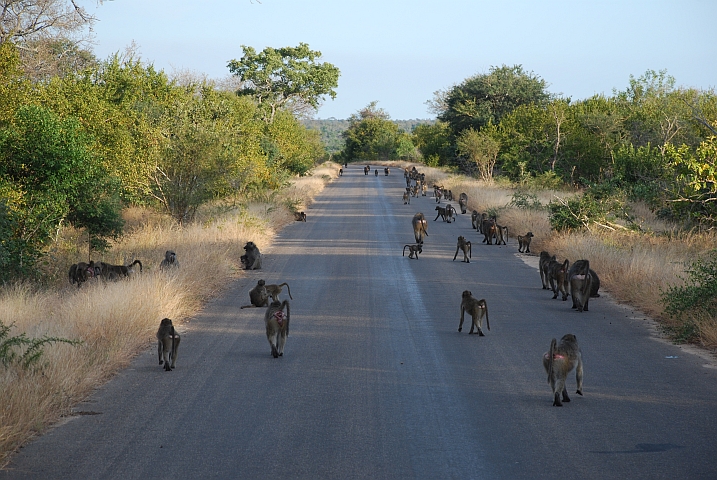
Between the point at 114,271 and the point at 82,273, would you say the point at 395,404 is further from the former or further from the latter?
the point at 82,273

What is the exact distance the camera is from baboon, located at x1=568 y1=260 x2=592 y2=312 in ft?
42.2

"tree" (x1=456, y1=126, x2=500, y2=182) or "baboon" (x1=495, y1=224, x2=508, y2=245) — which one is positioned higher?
"tree" (x1=456, y1=126, x2=500, y2=182)

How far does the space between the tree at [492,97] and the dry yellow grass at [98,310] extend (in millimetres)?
42682

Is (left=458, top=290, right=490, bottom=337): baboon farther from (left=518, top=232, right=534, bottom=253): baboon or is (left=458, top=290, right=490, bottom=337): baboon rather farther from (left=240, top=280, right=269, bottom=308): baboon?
(left=518, top=232, right=534, bottom=253): baboon

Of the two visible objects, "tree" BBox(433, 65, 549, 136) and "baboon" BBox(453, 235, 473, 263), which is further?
"tree" BBox(433, 65, 549, 136)

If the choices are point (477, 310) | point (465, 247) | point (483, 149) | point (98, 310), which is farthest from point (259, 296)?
point (483, 149)

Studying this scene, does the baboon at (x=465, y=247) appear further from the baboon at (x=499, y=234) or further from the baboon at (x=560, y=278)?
the baboon at (x=560, y=278)

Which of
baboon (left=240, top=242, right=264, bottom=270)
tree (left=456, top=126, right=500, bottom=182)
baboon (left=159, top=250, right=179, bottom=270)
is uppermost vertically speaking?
tree (left=456, top=126, right=500, bottom=182)

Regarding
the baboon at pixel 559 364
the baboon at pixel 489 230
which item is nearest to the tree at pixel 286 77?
the baboon at pixel 489 230

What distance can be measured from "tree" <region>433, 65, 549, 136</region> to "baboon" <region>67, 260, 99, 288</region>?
162ft

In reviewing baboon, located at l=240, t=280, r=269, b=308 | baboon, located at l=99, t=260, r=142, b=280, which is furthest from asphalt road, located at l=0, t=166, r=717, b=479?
baboon, located at l=99, t=260, r=142, b=280

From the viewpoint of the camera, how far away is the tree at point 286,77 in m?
65.9

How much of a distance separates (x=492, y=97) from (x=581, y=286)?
53.8 m

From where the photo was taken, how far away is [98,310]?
1051cm
